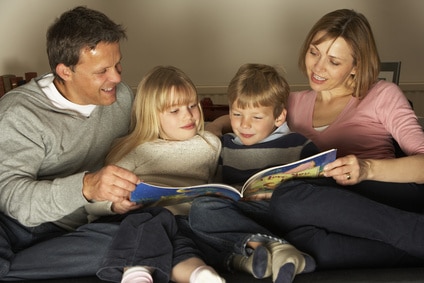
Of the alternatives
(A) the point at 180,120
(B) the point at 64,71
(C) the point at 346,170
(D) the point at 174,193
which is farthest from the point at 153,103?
→ (C) the point at 346,170

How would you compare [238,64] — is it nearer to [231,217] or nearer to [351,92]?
[351,92]

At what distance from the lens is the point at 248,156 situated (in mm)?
1754

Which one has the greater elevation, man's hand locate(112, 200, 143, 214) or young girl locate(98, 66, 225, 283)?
young girl locate(98, 66, 225, 283)

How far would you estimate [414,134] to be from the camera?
5.45ft

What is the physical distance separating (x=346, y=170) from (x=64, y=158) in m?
0.86

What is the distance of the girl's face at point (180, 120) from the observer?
67.4 inches

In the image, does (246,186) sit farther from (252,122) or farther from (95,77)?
(95,77)

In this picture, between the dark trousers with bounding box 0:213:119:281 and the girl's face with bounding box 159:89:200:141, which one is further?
the girl's face with bounding box 159:89:200:141

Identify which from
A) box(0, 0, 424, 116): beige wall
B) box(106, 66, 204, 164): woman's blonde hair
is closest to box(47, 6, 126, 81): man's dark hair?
box(106, 66, 204, 164): woman's blonde hair

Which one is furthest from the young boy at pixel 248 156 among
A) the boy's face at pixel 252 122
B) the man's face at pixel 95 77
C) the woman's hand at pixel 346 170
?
the man's face at pixel 95 77

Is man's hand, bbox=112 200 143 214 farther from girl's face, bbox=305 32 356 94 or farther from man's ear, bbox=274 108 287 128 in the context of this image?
girl's face, bbox=305 32 356 94

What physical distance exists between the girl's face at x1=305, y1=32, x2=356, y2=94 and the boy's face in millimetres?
222

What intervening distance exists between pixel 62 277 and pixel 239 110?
0.77 meters

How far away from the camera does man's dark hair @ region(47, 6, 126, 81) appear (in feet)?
5.22
